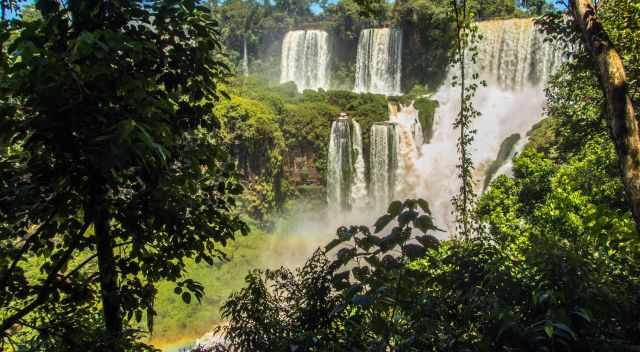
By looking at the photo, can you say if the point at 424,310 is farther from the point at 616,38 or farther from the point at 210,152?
the point at 616,38

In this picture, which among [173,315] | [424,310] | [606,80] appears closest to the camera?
[424,310]

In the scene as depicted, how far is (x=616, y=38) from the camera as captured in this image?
28.9ft

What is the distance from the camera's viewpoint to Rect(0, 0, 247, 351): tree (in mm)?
1807

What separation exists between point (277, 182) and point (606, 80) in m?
23.3

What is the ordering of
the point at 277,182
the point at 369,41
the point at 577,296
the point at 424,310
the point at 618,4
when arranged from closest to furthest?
the point at 577,296, the point at 424,310, the point at 618,4, the point at 277,182, the point at 369,41

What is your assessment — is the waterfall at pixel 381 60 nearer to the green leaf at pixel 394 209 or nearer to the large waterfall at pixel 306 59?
the large waterfall at pixel 306 59

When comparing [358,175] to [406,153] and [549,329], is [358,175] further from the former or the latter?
[549,329]

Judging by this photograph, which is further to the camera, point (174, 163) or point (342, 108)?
point (342, 108)

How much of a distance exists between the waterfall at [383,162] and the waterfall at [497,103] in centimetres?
206

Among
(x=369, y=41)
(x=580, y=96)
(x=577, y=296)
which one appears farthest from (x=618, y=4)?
(x=369, y=41)

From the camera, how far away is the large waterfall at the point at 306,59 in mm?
35062

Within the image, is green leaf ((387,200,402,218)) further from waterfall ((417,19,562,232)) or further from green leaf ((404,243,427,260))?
waterfall ((417,19,562,232))

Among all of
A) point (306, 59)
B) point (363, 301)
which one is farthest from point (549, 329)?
point (306, 59)

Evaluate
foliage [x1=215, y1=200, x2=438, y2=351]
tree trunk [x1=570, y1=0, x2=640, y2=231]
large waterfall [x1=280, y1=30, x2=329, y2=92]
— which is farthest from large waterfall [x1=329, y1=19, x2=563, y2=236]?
tree trunk [x1=570, y1=0, x2=640, y2=231]
